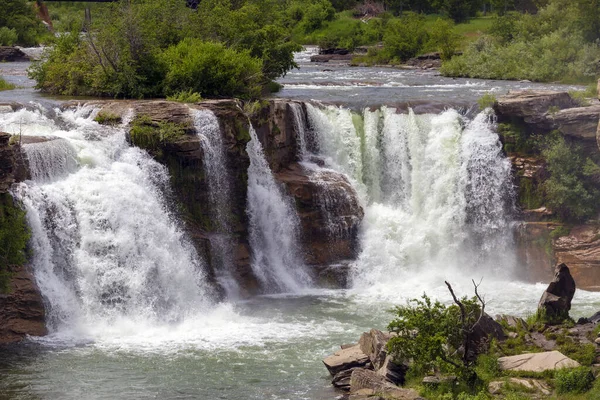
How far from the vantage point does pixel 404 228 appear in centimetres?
3534

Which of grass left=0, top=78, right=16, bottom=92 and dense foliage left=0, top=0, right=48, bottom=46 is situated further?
dense foliage left=0, top=0, right=48, bottom=46

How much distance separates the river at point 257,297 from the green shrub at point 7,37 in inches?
1139

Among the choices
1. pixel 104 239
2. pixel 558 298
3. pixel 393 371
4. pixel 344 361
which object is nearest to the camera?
pixel 393 371

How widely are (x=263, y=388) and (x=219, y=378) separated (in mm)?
1179

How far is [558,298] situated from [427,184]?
11.7 metres

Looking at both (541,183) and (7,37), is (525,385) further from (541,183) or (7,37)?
(7,37)

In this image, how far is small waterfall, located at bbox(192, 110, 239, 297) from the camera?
31922mm

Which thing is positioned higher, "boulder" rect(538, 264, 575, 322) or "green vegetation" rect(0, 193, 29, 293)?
"green vegetation" rect(0, 193, 29, 293)

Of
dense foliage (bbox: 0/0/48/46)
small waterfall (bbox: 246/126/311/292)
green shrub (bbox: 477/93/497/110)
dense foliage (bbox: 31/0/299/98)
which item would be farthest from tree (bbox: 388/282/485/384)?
dense foliage (bbox: 0/0/48/46)

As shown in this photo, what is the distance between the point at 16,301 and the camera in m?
26.7

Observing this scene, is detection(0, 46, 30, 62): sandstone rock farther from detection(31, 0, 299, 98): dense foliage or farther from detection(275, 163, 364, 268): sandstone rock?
detection(275, 163, 364, 268): sandstone rock

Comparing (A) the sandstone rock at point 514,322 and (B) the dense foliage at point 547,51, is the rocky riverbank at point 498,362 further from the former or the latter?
(B) the dense foliage at point 547,51

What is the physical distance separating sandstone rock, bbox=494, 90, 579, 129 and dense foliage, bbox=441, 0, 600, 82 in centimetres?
1844

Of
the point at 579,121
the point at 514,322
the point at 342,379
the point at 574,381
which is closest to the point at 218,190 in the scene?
the point at 342,379
